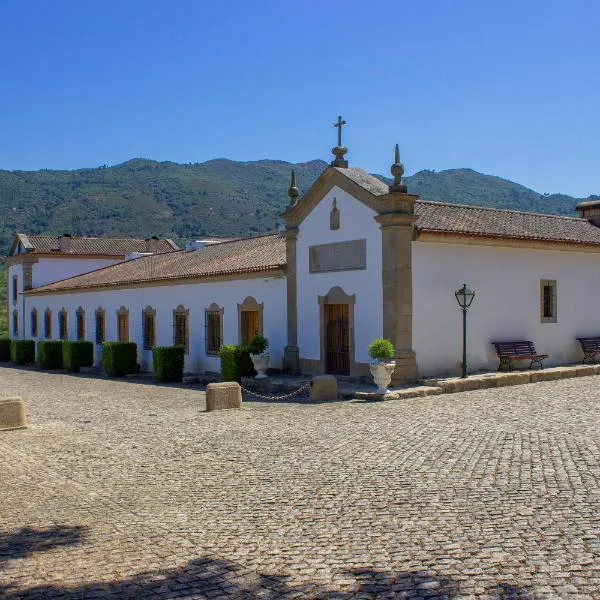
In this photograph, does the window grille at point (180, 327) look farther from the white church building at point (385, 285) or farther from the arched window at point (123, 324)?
the arched window at point (123, 324)

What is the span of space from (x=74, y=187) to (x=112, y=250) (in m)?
71.2

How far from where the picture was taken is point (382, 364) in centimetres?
1505

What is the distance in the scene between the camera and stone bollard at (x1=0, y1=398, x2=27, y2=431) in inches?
494

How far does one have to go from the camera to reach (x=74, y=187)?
10706 cm

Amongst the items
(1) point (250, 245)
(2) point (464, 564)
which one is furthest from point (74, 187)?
(2) point (464, 564)

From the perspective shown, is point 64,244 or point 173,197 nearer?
point 64,244

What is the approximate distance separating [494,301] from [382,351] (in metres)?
4.63

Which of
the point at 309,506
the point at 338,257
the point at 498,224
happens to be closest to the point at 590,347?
the point at 498,224

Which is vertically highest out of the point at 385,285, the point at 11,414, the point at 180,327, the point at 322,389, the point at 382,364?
the point at 385,285

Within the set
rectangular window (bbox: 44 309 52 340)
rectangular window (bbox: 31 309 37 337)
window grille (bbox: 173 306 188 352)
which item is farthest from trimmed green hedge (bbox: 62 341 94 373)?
rectangular window (bbox: 31 309 37 337)

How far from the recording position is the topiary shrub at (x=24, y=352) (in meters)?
33.9

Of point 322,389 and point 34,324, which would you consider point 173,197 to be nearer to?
point 34,324

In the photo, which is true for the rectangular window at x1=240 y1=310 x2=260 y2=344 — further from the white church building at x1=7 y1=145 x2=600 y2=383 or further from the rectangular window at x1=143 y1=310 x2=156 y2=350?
the rectangular window at x1=143 y1=310 x2=156 y2=350

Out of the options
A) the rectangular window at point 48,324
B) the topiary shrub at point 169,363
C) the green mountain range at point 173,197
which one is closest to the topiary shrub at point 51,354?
the rectangular window at point 48,324
